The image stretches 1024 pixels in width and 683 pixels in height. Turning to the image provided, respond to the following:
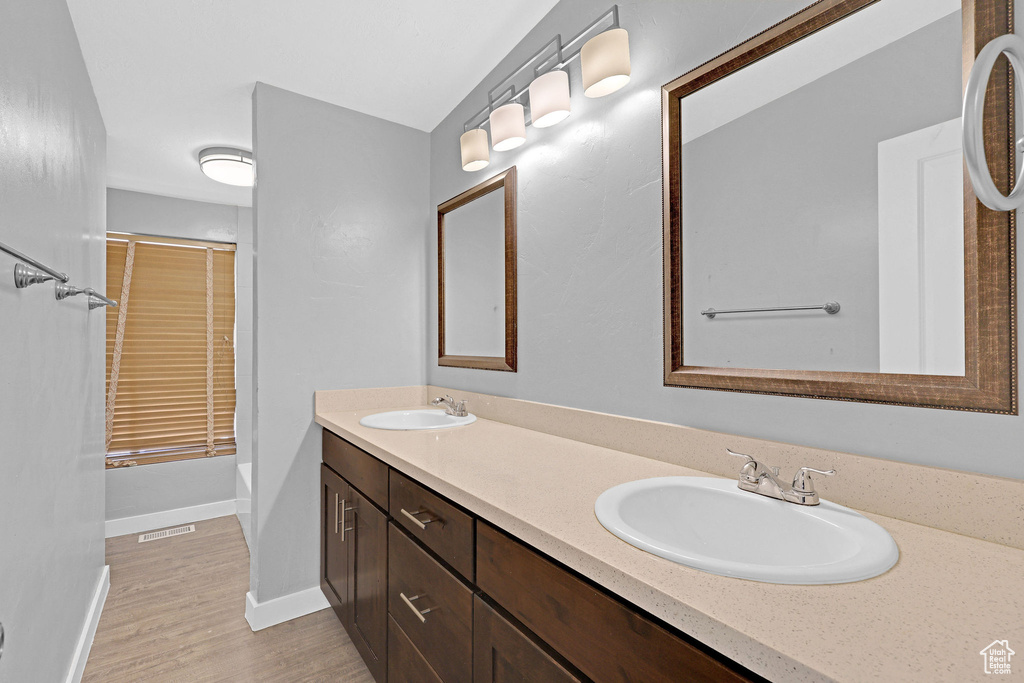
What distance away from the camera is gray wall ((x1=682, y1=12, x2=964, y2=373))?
2.76 feet

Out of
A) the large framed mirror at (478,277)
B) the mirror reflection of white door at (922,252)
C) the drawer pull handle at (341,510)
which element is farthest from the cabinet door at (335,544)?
the mirror reflection of white door at (922,252)

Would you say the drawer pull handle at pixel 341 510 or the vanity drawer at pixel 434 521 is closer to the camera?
the vanity drawer at pixel 434 521

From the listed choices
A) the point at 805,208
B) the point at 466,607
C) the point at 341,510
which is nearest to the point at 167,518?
the point at 341,510

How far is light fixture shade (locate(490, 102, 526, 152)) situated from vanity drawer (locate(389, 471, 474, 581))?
4.01 feet

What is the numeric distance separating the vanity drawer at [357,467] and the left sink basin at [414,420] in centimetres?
14

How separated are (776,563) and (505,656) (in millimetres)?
525

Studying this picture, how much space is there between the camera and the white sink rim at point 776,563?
61 cm

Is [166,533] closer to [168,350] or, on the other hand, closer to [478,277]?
[168,350]

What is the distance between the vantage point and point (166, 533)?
9.93 ft

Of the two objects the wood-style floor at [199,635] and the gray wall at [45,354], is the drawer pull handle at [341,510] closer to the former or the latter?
the wood-style floor at [199,635]

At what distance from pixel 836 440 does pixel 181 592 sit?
9.30ft

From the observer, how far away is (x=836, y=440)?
3.00 feet

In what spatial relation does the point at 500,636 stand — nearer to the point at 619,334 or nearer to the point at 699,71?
the point at 619,334

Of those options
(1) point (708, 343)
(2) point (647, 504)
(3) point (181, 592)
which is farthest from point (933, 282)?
(3) point (181, 592)
